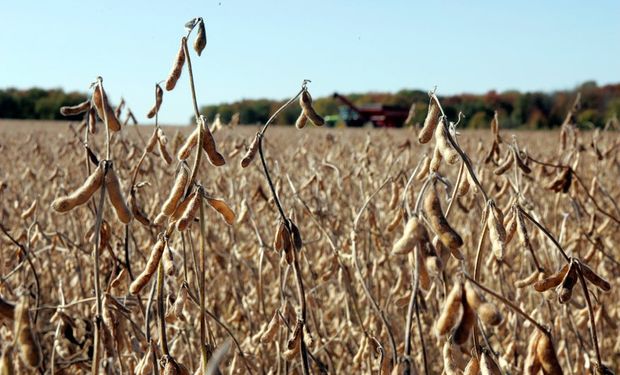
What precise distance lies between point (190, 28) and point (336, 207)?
288 centimetres

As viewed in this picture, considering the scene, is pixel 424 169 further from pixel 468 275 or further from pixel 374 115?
pixel 374 115

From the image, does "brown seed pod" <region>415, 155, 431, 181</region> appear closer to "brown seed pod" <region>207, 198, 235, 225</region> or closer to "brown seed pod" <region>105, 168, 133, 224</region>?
"brown seed pod" <region>207, 198, 235, 225</region>

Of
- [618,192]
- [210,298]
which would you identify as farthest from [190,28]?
[618,192]

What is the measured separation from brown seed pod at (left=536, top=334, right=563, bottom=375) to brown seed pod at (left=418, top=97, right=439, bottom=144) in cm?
42

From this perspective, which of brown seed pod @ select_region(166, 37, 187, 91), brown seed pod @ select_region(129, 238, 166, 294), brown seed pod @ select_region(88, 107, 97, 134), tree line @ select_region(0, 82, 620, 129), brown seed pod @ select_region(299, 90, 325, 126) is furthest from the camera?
tree line @ select_region(0, 82, 620, 129)

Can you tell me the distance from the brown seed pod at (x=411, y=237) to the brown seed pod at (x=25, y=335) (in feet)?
1.64

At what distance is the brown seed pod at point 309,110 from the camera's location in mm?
1482

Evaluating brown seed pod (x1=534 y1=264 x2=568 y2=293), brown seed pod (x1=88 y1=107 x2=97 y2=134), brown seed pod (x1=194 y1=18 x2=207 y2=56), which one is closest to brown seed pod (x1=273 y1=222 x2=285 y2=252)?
brown seed pod (x1=194 y1=18 x2=207 y2=56)

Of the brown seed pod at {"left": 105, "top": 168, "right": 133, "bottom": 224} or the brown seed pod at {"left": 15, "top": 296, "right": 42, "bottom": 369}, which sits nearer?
the brown seed pod at {"left": 15, "top": 296, "right": 42, "bottom": 369}

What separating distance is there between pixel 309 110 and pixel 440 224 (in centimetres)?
56

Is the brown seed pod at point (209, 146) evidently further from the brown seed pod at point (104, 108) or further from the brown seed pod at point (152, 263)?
the brown seed pod at point (104, 108)

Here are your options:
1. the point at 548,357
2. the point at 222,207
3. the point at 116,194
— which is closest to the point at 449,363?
the point at 548,357

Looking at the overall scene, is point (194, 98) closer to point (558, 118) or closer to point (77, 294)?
point (77, 294)

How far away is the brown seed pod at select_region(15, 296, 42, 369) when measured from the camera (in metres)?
0.97
